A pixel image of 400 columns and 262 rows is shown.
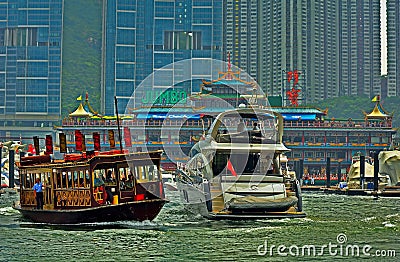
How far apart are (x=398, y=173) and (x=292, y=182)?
37.2 meters

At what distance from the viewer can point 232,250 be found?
2312 centimetres

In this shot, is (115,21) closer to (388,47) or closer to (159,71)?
(159,71)

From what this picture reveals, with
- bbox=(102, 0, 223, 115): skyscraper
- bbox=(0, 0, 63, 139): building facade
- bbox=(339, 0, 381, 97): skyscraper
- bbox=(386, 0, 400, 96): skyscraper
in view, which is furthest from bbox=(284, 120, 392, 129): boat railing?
bbox=(0, 0, 63, 139): building facade

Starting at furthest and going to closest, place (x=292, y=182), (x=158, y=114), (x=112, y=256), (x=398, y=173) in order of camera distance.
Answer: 1. (x=158, y=114)
2. (x=398, y=173)
3. (x=292, y=182)
4. (x=112, y=256)

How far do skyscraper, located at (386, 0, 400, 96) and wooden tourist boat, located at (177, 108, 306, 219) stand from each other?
5377 inches

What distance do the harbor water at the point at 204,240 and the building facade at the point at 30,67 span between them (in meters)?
145

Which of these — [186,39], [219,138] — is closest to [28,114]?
[186,39]

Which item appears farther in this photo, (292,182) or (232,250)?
(292,182)

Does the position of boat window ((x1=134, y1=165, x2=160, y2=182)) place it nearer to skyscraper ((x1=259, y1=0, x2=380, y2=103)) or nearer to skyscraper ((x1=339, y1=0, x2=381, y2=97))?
skyscraper ((x1=259, y1=0, x2=380, y2=103))

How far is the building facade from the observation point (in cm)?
17400

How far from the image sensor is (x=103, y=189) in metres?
28.8

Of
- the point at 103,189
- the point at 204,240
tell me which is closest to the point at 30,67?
the point at 103,189

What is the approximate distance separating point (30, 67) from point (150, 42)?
28746mm

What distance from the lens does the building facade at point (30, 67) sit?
571 feet
